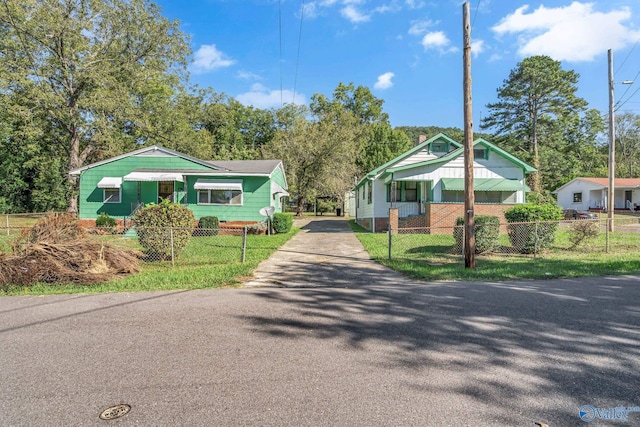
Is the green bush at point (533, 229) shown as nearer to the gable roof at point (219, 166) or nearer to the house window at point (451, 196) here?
the house window at point (451, 196)

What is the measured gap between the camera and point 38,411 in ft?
8.59

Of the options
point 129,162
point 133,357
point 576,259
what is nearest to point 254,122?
point 129,162

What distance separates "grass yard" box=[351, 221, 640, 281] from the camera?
305 inches

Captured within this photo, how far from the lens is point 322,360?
344 cm

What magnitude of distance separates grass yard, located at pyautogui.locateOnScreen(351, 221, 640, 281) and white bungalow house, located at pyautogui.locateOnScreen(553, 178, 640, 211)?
25.3 meters

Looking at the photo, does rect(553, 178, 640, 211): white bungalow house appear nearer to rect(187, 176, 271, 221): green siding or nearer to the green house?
rect(187, 176, 271, 221): green siding

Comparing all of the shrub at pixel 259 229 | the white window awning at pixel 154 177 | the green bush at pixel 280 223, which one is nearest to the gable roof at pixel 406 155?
the green bush at pixel 280 223

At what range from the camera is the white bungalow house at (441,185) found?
16297 mm

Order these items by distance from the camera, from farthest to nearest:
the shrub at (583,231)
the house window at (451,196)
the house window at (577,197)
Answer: the house window at (577,197) < the house window at (451,196) < the shrub at (583,231)

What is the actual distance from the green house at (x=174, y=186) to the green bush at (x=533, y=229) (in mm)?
11230

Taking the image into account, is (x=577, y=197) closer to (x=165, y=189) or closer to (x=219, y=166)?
(x=219, y=166)

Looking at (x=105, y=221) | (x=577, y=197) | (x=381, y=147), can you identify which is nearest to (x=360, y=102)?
(x=381, y=147)

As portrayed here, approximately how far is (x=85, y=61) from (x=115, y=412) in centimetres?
2776
